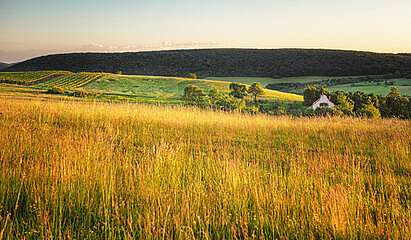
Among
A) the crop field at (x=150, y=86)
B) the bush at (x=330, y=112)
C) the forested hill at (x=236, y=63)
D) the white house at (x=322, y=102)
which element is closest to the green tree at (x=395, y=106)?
the white house at (x=322, y=102)

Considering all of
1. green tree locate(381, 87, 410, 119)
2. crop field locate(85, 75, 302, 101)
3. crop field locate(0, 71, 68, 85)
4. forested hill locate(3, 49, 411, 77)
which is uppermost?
forested hill locate(3, 49, 411, 77)

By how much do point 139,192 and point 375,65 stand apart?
103 metres

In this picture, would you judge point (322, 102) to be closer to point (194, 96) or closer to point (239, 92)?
point (239, 92)

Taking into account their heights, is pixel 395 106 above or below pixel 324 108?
below

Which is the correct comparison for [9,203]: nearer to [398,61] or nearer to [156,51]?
[398,61]

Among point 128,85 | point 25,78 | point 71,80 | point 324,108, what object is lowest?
point 324,108

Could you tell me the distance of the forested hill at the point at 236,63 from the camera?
93.6 m

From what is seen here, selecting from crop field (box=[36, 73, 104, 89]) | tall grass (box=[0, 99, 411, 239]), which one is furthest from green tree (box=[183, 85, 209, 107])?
tall grass (box=[0, 99, 411, 239])

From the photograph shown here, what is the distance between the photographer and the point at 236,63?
3979 inches

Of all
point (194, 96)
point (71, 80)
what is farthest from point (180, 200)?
point (71, 80)

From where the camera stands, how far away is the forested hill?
93.6 metres

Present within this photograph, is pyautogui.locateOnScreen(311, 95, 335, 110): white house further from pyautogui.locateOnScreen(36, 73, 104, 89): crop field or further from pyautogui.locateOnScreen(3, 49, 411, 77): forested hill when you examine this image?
pyautogui.locateOnScreen(3, 49, 411, 77): forested hill

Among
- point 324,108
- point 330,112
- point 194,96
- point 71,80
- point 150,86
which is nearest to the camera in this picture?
point 330,112

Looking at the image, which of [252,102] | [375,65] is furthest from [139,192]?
[375,65]
